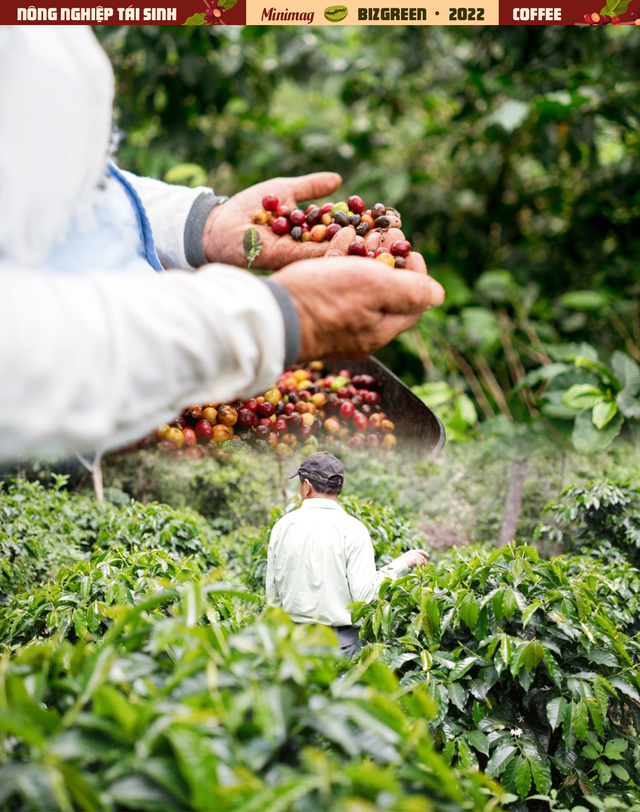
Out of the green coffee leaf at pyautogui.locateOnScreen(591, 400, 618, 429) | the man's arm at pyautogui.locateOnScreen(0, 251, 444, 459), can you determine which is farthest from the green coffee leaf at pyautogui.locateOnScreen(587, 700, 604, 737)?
the green coffee leaf at pyautogui.locateOnScreen(591, 400, 618, 429)

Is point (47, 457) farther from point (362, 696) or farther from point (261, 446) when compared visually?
point (362, 696)

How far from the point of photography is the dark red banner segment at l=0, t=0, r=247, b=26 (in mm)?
1634

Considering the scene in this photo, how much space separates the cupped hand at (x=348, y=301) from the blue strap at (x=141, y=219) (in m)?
0.36

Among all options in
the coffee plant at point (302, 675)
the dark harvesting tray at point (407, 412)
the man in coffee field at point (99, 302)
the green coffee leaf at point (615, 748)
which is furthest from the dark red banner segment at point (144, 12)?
the green coffee leaf at point (615, 748)

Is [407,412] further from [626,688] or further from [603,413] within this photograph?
[603,413]

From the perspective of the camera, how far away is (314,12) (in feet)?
5.69

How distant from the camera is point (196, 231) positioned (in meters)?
1.47

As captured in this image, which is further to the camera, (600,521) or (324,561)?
(600,521)

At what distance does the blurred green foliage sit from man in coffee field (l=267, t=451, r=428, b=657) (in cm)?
151

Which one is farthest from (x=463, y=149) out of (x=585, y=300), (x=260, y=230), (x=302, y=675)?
(x=302, y=675)

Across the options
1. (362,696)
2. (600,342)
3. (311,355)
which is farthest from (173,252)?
(600,342)

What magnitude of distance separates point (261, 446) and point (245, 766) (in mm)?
866

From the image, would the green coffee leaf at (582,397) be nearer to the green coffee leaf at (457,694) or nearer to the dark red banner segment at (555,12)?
the dark red banner segment at (555,12)

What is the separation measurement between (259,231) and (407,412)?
1.75 ft
